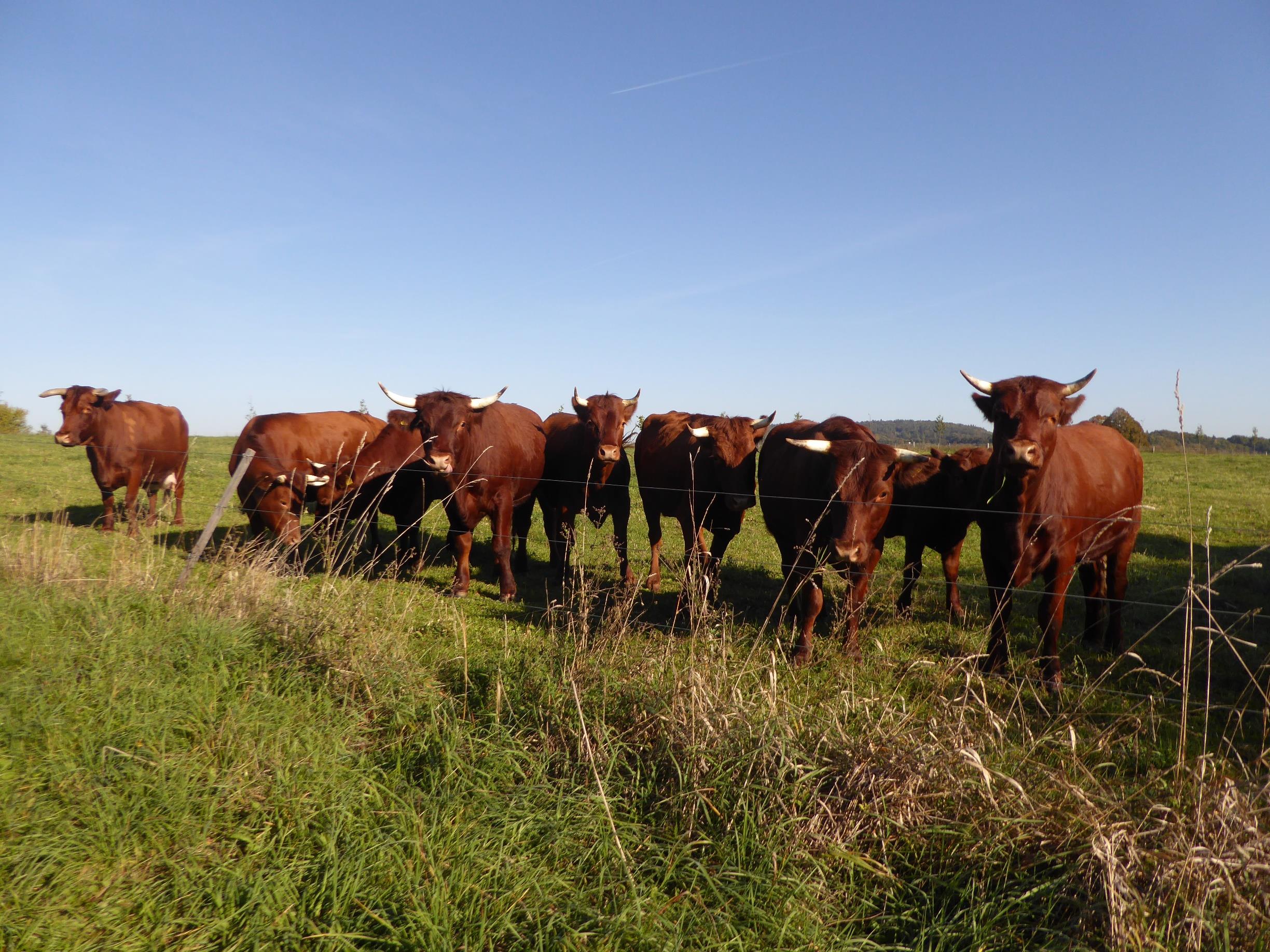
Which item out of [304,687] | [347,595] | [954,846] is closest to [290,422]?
[347,595]

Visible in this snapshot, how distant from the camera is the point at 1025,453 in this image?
16.1 ft

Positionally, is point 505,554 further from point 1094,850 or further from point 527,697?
point 1094,850

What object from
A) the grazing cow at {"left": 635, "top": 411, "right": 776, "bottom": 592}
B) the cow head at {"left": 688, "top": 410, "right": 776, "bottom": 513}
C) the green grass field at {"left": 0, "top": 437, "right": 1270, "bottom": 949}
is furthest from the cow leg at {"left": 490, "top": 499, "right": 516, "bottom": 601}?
the green grass field at {"left": 0, "top": 437, "right": 1270, "bottom": 949}

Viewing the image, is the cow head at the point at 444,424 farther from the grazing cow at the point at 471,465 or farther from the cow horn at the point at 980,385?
the cow horn at the point at 980,385

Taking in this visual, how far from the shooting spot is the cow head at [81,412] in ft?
36.0

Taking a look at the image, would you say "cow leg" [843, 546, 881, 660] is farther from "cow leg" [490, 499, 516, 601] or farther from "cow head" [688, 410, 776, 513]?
"cow leg" [490, 499, 516, 601]

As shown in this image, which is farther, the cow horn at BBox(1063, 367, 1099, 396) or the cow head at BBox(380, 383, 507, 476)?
the cow head at BBox(380, 383, 507, 476)

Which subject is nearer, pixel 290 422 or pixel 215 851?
pixel 215 851

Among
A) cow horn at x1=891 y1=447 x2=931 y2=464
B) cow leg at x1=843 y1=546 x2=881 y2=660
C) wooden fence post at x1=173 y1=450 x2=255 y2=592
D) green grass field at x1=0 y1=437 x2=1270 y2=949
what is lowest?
green grass field at x1=0 y1=437 x2=1270 y2=949

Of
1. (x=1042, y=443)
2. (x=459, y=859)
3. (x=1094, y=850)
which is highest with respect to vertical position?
(x=1042, y=443)

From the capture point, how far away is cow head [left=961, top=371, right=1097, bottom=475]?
4984 mm

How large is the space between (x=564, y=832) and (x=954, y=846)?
162 centimetres

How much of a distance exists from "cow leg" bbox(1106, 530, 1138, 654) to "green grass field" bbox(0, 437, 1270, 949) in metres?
1.17

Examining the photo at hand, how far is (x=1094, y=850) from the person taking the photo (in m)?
2.66
